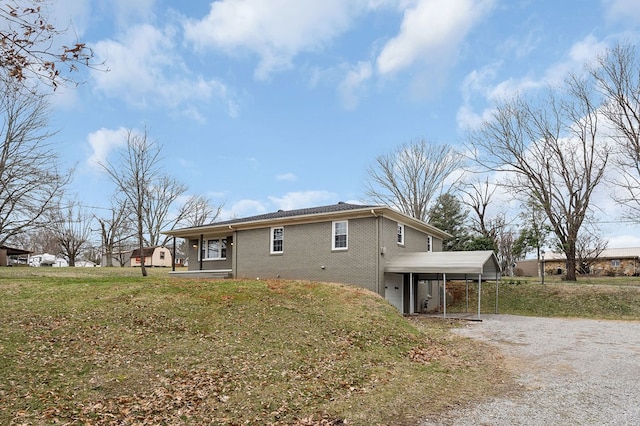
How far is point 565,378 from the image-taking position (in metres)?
7.76

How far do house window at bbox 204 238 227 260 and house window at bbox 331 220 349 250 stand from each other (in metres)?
7.88

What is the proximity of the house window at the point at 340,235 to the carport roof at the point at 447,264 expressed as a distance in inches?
80.8

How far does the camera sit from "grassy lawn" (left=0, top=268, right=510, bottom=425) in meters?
5.63

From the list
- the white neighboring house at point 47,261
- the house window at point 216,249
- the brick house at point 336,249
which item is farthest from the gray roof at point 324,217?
the white neighboring house at point 47,261

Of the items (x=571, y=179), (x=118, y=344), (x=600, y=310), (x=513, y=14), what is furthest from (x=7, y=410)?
(x=571, y=179)

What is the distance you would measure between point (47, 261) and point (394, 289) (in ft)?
143

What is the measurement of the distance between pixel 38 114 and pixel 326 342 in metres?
21.1

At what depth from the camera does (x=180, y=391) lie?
6.22 meters

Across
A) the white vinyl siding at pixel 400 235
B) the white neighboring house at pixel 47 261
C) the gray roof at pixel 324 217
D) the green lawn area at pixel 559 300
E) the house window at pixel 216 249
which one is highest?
the gray roof at pixel 324 217

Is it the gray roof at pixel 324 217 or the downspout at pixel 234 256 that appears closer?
the gray roof at pixel 324 217

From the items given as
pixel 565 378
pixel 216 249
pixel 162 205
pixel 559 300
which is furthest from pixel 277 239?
pixel 162 205

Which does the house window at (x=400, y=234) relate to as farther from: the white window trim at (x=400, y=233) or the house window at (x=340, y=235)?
the house window at (x=340, y=235)

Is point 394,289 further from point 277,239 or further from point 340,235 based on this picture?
point 277,239

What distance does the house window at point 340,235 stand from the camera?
58.6 ft
